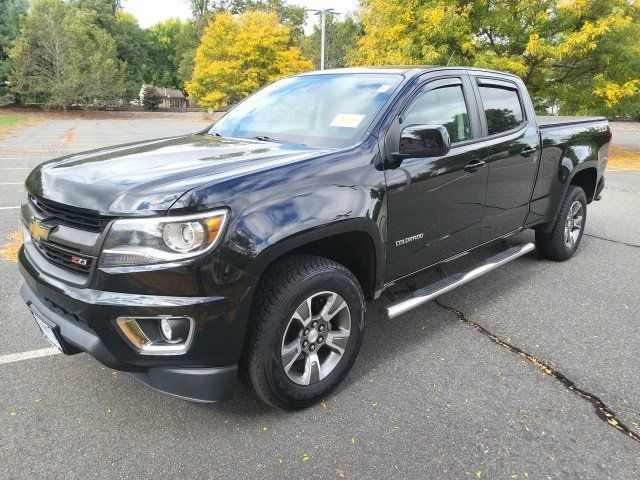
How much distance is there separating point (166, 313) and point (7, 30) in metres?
56.5

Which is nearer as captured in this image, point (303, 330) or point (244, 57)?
point (303, 330)

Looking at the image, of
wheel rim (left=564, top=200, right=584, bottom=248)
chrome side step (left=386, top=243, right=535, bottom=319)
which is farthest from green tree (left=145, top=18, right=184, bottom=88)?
chrome side step (left=386, top=243, right=535, bottom=319)

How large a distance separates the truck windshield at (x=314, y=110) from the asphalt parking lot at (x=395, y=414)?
145 centimetres

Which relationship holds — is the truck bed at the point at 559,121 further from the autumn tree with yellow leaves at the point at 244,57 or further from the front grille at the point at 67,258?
the autumn tree with yellow leaves at the point at 244,57

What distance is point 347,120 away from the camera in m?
3.05

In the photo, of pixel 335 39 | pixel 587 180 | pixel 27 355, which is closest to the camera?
pixel 27 355

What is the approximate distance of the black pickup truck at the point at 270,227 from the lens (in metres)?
2.12

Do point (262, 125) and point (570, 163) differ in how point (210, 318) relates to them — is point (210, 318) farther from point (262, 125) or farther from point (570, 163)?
point (570, 163)

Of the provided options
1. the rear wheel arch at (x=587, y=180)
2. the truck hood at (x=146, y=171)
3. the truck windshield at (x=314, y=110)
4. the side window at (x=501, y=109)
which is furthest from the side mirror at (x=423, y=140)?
the rear wheel arch at (x=587, y=180)

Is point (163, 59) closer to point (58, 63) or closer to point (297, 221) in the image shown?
point (58, 63)

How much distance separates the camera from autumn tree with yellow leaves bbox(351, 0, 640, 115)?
1362cm

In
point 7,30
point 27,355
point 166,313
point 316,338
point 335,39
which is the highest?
point 335,39

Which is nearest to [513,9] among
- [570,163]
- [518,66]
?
[518,66]

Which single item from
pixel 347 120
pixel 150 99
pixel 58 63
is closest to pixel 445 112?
pixel 347 120
